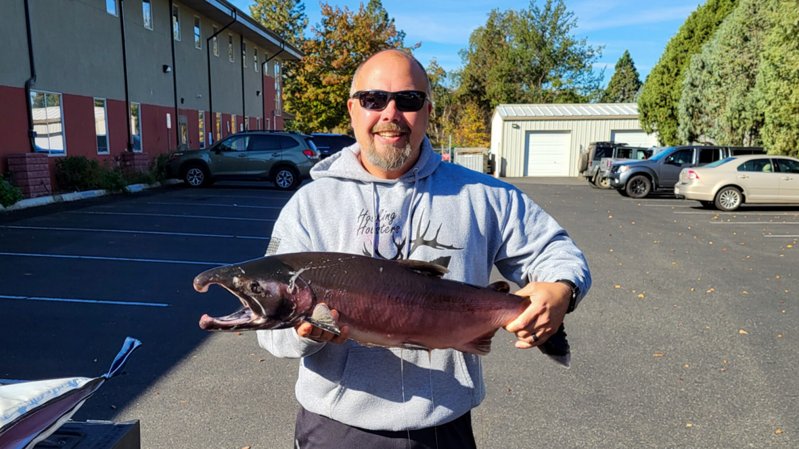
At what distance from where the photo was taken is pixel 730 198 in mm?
15961

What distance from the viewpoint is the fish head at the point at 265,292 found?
156 centimetres

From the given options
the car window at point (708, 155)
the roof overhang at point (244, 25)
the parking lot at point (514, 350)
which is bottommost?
the parking lot at point (514, 350)

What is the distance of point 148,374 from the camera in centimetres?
449

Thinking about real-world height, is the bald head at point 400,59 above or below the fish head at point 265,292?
above

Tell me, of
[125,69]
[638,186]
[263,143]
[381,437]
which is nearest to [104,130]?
[125,69]

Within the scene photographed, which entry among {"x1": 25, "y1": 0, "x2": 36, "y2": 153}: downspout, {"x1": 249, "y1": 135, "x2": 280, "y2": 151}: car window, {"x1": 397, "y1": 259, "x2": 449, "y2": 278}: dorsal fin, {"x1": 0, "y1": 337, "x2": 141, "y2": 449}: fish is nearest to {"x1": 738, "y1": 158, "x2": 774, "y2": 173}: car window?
{"x1": 249, "y1": 135, "x2": 280, "y2": 151}: car window

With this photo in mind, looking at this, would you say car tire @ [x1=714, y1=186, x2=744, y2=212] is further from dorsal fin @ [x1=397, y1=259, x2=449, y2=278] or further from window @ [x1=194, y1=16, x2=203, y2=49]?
window @ [x1=194, y1=16, x2=203, y2=49]

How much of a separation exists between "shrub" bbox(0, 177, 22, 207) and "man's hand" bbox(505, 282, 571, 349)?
45.2 ft

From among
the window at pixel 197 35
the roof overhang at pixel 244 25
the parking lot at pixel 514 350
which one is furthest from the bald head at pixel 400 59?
the window at pixel 197 35

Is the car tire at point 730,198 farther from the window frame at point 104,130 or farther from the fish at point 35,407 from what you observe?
the window frame at point 104,130

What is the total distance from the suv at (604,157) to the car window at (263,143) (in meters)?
13.1

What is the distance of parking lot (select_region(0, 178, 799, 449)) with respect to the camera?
379cm

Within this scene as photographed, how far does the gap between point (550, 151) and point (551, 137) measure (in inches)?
32.0

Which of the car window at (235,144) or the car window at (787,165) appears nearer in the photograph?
the car window at (787,165)
